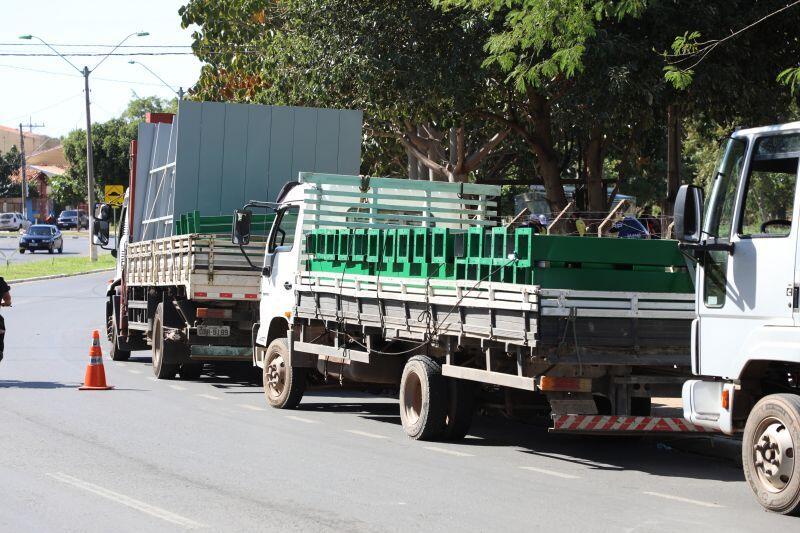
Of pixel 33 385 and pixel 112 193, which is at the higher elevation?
pixel 112 193

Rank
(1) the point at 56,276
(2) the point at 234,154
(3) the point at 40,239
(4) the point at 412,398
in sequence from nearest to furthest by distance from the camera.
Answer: (4) the point at 412,398 → (2) the point at 234,154 → (1) the point at 56,276 → (3) the point at 40,239

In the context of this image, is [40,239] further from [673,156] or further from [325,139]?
[673,156]

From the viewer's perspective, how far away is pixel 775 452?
8320 mm

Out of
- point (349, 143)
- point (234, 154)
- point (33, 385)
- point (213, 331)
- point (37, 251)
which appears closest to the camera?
point (33, 385)

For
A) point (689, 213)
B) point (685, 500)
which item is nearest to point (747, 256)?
point (689, 213)

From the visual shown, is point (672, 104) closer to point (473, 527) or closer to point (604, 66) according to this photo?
point (604, 66)

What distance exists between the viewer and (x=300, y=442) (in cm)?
1169

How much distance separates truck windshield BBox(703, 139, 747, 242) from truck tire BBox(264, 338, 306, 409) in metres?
6.37

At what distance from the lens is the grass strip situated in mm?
47188

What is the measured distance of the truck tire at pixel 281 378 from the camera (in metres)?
14.2

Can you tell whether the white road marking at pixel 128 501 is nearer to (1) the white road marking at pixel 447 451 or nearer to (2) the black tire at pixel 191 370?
(1) the white road marking at pixel 447 451

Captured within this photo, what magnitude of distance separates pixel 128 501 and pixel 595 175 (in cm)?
1734

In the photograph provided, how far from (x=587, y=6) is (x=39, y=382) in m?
8.61

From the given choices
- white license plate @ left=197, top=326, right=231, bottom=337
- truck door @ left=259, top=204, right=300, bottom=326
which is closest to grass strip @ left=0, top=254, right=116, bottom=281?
white license plate @ left=197, top=326, right=231, bottom=337
